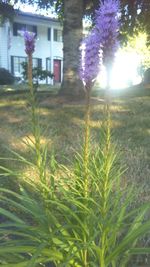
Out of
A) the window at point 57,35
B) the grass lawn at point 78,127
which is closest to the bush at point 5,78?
the window at point 57,35

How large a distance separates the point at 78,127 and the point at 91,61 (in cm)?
766

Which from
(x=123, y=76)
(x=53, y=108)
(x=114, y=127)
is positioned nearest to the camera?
(x=114, y=127)

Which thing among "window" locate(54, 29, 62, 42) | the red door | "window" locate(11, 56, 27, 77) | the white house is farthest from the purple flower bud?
"window" locate(54, 29, 62, 42)

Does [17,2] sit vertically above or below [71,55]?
above

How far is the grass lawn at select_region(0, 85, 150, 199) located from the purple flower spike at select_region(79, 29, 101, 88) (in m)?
3.15

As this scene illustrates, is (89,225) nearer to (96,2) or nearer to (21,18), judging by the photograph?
(96,2)

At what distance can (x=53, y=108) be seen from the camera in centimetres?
1259

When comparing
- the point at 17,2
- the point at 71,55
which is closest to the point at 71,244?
the point at 71,55

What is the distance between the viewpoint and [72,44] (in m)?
13.9

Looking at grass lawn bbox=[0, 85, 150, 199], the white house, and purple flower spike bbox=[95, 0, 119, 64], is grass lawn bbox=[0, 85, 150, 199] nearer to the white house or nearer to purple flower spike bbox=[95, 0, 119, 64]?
purple flower spike bbox=[95, 0, 119, 64]

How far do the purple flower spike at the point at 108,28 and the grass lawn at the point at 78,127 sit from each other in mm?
3231

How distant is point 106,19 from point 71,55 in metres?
11.6

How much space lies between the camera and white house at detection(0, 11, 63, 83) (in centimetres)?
4644

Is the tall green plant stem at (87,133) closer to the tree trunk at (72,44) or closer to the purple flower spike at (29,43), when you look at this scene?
the purple flower spike at (29,43)
